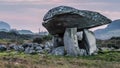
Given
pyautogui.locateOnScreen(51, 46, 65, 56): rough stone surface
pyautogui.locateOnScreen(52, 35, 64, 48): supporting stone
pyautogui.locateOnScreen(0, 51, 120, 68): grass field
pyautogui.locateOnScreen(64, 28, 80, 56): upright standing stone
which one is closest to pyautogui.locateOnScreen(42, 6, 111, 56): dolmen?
pyautogui.locateOnScreen(64, 28, 80, 56): upright standing stone

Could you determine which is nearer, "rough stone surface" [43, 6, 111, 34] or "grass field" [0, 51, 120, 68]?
"grass field" [0, 51, 120, 68]

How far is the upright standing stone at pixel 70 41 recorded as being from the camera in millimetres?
37344


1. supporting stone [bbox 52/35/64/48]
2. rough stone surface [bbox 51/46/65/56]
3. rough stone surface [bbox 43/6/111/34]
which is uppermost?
rough stone surface [bbox 43/6/111/34]

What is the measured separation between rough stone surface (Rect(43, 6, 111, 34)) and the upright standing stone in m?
0.50

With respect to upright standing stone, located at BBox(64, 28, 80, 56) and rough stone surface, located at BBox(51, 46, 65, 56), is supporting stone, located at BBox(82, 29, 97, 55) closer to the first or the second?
upright standing stone, located at BBox(64, 28, 80, 56)

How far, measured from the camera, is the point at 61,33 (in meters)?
39.8

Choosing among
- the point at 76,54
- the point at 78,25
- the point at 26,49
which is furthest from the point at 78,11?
the point at 26,49

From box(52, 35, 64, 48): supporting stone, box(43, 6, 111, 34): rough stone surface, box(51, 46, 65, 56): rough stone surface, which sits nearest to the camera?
box(51, 46, 65, 56): rough stone surface

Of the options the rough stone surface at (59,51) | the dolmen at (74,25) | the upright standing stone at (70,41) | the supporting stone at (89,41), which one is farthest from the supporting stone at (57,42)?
the upright standing stone at (70,41)

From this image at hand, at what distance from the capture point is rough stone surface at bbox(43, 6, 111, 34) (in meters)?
37.2

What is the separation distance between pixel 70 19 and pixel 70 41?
1861 millimetres

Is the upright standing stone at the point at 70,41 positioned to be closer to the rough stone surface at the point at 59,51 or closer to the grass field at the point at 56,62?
the rough stone surface at the point at 59,51

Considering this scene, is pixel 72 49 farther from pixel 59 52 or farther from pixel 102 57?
pixel 102 57

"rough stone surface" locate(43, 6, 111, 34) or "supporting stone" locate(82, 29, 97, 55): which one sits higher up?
"rough stone surface" locate(43, 6, 111, 34)
